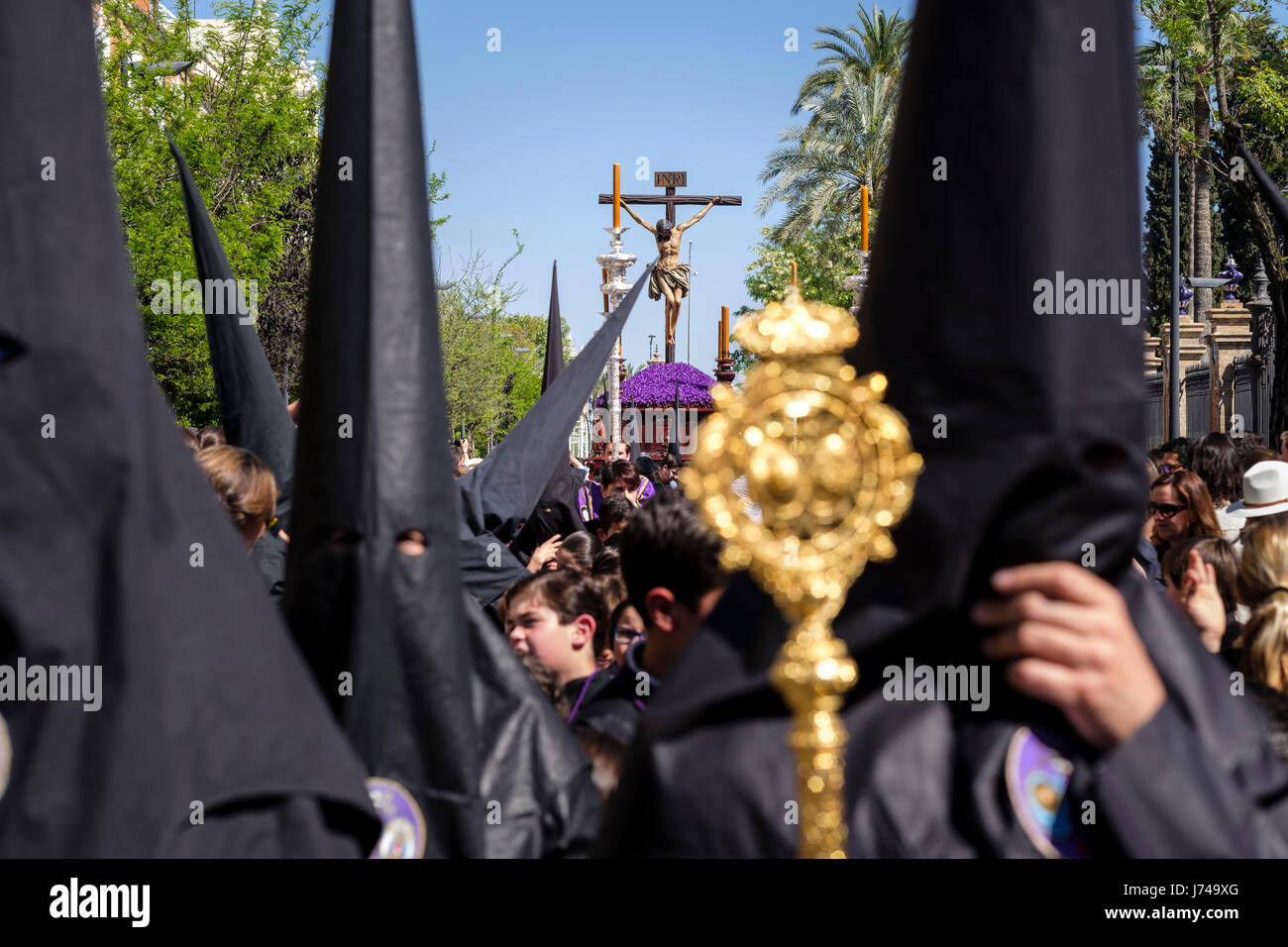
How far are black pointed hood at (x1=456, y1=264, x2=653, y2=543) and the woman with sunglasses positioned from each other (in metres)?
2.91

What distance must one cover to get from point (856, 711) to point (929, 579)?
0.21 meters

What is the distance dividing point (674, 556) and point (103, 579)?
1.72m

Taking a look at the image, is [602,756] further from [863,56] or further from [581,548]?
[863,56]

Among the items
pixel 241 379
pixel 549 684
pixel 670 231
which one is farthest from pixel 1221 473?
pixel 670 231

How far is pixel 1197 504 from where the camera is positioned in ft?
20.1

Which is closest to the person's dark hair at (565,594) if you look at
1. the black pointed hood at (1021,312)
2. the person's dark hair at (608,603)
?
the person's dark hair at (608,603)

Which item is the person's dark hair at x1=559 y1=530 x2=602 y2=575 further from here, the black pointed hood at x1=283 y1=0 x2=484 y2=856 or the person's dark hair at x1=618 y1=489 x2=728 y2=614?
the black pointed hood at x1=283 y1=0 x2=484 y2=856

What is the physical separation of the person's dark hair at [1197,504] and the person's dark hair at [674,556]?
3909mm

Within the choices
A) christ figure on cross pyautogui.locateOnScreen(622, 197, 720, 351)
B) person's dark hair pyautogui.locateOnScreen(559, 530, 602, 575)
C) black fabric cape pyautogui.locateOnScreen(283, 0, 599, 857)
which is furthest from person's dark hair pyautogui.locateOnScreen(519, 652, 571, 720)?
christ figure on cross pyautogui.locateOnScreen(622, 197, 720, 351)

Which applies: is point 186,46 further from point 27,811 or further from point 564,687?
point 27,811

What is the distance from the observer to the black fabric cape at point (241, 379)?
520cm

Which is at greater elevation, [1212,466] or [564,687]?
[1212,466]

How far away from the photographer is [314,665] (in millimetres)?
2121
